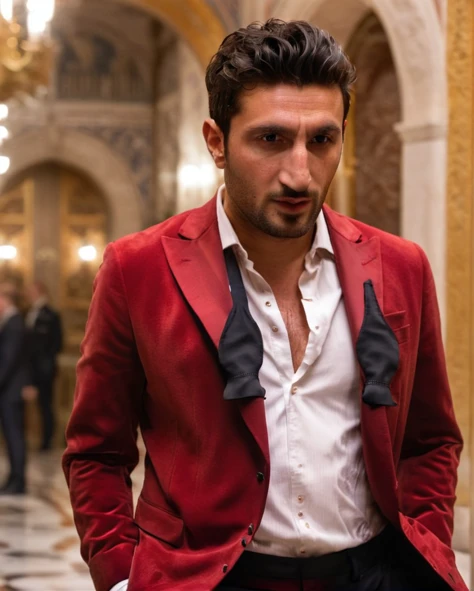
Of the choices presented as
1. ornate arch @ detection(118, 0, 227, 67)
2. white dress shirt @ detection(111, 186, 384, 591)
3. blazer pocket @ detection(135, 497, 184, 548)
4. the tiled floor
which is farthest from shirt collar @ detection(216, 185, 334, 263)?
ornate arch @ detection(118, 0, 227, 67)

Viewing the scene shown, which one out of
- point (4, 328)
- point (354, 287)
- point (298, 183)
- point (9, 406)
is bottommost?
point (9, 406)

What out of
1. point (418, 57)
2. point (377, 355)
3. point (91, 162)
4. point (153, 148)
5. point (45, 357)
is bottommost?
point (45, 357)

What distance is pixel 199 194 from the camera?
1155cm

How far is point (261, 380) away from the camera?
1858 millimetres

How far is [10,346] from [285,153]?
7594 mm

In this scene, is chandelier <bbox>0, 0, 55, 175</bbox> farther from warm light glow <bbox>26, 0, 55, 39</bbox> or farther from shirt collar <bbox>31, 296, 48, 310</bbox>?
shirt collar <bbox>31, 296, 48, 310</bbox>

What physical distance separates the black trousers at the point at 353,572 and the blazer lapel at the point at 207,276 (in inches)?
7.7

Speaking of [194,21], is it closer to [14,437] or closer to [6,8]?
[6,8]

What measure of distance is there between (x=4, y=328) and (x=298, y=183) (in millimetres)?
7632

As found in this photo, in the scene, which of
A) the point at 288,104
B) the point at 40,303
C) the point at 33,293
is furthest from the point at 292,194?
the point at 33,293

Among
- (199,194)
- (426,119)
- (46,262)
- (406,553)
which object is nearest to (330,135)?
(406,553)

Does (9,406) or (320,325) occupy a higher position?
(320,325)

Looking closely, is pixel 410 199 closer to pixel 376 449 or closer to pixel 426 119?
pixel 426 119

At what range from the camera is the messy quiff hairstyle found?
1.80 meters
